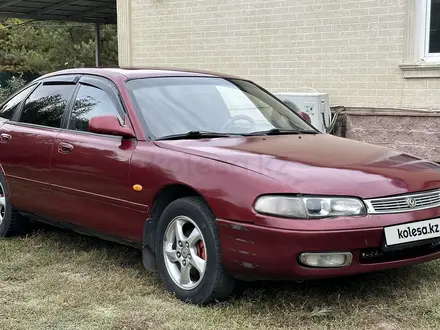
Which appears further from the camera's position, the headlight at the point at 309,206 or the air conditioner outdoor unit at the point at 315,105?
the air conditioner outdoor unit at the point at 315,105

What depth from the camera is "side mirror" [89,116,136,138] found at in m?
4.45

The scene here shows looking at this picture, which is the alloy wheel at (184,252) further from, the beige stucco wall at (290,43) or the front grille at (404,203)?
the beige stucco wall at (290,43)

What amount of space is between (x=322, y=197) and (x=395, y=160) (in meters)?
0.95

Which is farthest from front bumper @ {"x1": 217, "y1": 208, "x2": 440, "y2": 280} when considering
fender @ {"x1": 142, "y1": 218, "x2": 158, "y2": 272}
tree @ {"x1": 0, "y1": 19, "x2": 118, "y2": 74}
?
tree @ {"x1": 0, "y1": 19, "x2": 118, "y2": 74}

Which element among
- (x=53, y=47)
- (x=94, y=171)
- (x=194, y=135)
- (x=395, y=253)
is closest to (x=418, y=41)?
(x=194, y=135)

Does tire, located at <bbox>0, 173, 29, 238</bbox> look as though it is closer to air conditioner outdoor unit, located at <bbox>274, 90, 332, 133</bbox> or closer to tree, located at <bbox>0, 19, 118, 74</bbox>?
air conditioner outdoor unit, located at <bbox>274, 90, 332, 133</bbox>

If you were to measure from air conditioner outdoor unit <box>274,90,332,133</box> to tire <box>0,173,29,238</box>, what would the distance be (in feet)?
13.8

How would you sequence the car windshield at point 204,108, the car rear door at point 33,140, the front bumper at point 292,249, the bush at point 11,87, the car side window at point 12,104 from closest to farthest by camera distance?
the front bumper at point 292,249
the car windshield at point 204,108
the car rear door at point 33,140
the car side window at point 12,104
the bush at point 11,87

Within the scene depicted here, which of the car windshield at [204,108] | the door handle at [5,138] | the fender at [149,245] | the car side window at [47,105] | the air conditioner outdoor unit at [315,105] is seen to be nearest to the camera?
the fender at [149,245]

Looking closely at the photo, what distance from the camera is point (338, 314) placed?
378cm

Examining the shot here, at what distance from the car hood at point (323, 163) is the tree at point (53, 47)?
73.2 feet

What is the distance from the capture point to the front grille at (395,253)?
366 cm

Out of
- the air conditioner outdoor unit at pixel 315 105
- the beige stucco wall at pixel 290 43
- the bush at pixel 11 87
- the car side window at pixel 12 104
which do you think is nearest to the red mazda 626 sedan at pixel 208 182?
the car side window at pixel 12 104

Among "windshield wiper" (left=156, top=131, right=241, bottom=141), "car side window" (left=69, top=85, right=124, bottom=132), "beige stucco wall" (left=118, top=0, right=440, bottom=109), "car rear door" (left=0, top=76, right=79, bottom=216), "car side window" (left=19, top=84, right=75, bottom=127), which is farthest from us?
"beige stucco wall" (left=118, top=0, right=440, bottom=109)
